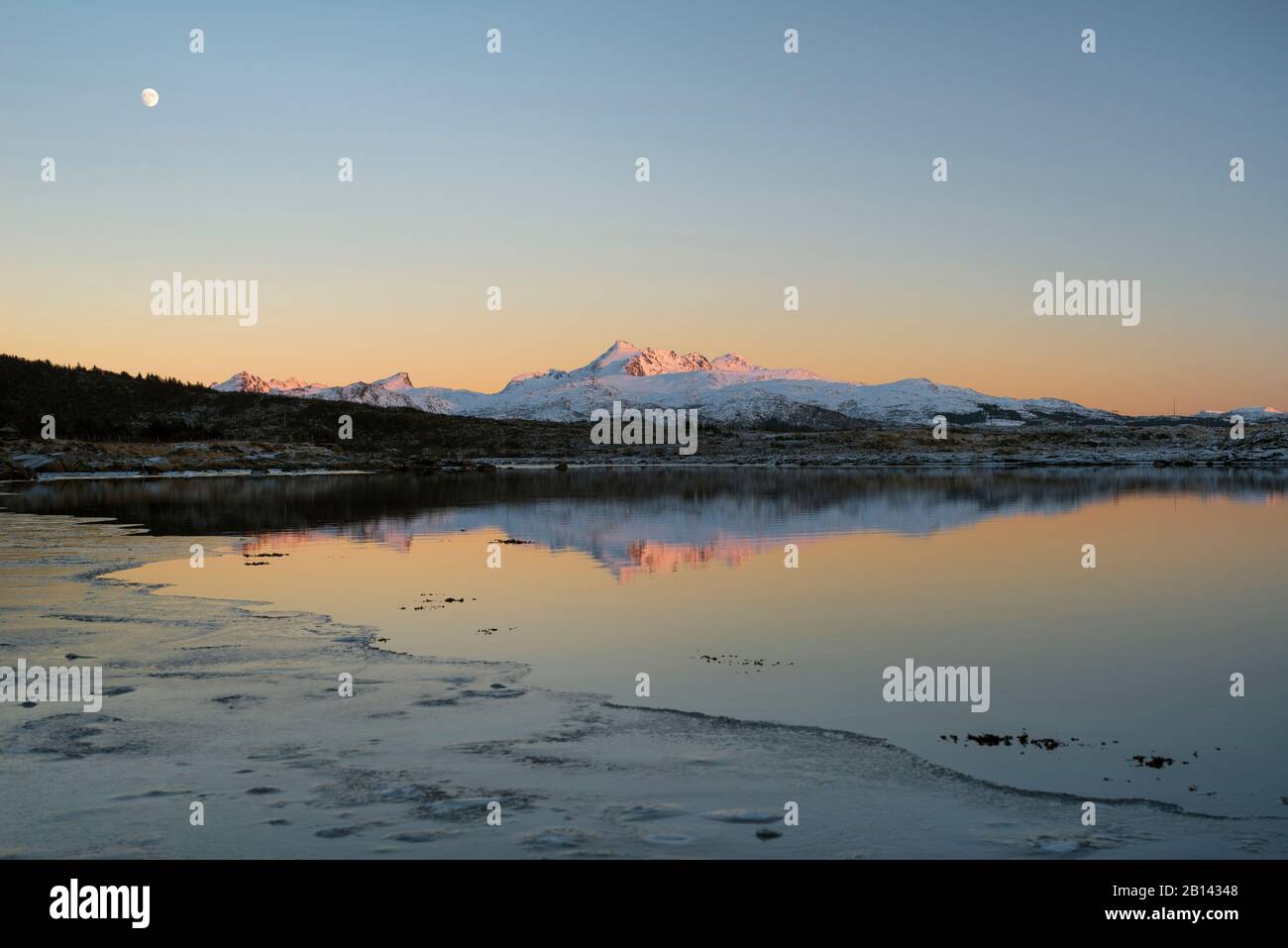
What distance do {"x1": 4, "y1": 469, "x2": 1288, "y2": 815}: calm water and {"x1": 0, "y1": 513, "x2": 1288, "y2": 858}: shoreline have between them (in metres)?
0.99

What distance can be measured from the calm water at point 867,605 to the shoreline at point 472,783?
39.0 inches

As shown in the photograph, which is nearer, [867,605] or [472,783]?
[472,783]

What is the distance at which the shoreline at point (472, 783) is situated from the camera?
10062mm

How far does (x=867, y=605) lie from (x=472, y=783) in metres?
14.0

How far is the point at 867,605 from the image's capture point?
79.2 feet

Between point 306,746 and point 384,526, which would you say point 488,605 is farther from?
point 384,526

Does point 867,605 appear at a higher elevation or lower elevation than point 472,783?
higher

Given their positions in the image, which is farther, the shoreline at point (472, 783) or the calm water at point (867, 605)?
the calm water at point (867, 605)

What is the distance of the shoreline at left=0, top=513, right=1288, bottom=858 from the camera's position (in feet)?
33.0

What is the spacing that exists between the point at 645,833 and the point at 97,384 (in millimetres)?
207896

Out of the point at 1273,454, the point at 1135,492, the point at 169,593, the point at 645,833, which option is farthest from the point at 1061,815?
the point at 1273,454

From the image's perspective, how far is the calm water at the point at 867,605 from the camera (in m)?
13.9

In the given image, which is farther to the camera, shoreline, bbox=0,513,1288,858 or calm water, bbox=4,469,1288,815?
calm water, bbox=4,469,1288,815

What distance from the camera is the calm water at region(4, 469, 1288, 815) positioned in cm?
1392
